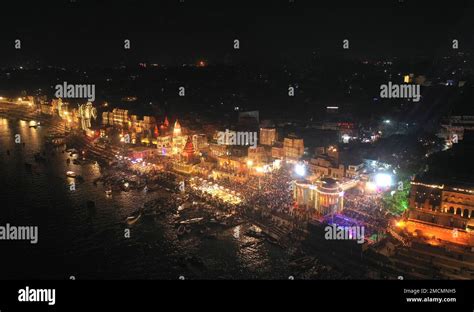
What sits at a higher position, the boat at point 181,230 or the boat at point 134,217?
the boat at point 134,217

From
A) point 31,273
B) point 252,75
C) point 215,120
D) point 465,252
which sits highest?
point 252,75

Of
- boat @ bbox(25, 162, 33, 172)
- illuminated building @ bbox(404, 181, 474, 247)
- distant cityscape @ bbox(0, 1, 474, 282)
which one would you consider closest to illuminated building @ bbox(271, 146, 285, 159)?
distant cityscape @ bbox(0, 1, 474, 282)

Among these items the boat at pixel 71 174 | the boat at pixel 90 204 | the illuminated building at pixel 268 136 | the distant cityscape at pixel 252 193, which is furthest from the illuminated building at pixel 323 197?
the boat at pixel 71 174

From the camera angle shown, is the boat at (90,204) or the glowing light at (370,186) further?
the boat at (90,204)

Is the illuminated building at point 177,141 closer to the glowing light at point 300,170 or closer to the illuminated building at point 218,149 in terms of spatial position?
the illuminated building at point 218,149

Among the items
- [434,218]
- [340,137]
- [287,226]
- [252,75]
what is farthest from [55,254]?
[252,75]

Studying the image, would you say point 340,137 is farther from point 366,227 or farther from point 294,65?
point 294,65

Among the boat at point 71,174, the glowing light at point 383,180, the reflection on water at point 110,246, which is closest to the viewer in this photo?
the reflection on water at point 110,246
